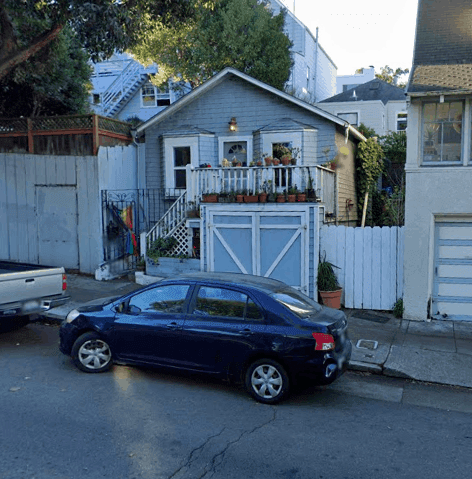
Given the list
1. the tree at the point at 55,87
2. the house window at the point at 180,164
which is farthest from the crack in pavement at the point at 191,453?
the tree at the point at 55,87

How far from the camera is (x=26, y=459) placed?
15.2ft

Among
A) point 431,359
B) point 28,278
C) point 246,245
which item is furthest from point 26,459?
point 246,245

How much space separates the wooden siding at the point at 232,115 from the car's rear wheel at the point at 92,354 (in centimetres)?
915

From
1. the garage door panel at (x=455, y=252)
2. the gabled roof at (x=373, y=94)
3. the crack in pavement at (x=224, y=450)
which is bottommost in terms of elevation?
the crack in pavement at (x=224, y=450)

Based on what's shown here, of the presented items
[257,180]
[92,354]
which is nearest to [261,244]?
[257,180]

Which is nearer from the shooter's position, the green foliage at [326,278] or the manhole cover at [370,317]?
the manhole cover at [370,317]

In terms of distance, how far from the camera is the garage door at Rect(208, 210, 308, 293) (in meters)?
11.2

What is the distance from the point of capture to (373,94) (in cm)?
2536

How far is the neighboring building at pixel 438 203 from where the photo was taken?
10.2m

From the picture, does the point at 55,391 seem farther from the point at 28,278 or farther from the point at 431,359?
the point at 431,359

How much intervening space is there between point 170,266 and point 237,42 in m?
11.2

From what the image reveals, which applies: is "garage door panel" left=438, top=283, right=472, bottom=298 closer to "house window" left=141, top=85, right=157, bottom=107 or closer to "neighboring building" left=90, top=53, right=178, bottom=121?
"neighboring building" left=90, top=53, right=178, bottom=121

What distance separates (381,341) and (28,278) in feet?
19.9

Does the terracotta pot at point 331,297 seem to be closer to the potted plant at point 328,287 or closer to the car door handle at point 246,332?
the potted plant at point 328,287
